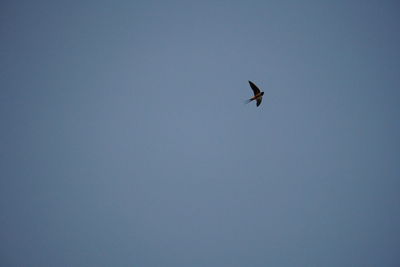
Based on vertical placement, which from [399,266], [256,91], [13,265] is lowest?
[13,265]

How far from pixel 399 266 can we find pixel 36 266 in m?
19.7

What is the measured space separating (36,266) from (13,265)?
108 centimetres

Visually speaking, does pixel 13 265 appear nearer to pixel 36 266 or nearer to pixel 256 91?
pixel 36 266

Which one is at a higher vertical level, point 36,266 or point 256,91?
point 256,91

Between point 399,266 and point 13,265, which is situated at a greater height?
point 399,266

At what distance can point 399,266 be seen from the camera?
60.6ft

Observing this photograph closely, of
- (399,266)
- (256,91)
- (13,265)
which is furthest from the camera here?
(399,266)

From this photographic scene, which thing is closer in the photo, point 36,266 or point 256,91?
point 256,91

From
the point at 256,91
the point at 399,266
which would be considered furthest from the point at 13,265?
the point at 399,266

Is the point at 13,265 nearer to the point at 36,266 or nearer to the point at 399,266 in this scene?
the point at 36,266

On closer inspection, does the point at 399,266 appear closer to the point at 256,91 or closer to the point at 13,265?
the point at 256,91

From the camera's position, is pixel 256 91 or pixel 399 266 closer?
pixel 256 91

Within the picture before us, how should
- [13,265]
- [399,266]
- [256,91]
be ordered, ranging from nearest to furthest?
[256,91], [13,265], [399,266]

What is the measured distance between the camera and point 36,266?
1722cm
